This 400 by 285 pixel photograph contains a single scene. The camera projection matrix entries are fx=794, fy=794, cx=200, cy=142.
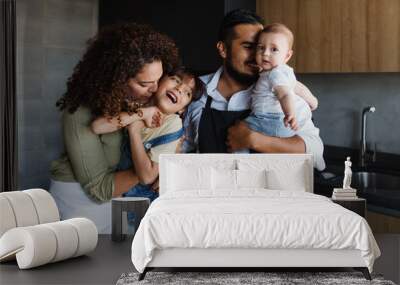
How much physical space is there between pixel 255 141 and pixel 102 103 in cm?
159

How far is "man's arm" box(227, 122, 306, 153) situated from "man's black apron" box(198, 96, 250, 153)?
0.22 ft

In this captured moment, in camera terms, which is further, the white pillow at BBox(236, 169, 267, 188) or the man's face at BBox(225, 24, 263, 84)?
the man's face at BBox(225, 24, 263, 84)

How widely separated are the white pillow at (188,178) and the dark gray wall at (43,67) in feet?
4.42

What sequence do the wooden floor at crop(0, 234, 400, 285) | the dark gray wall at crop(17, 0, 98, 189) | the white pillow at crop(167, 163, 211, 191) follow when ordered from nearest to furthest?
1. the wooden floor at crop(0, 234, 400, 285)
2. the white pillow at crop(167, 163, 211, 191)
3. the dark gray wall at crop(17, 0, 98, 189)

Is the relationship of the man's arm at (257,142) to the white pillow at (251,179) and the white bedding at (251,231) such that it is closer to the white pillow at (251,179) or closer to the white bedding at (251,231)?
the white pillow at (251,179)

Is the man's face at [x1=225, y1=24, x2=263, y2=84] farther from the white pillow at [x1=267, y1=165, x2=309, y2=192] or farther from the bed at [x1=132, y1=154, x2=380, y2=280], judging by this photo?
the bed at [x1=132, y1=154, x2=380, y2=280]

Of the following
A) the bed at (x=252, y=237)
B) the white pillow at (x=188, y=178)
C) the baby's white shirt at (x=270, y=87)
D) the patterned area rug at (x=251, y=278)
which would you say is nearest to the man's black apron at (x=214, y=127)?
the baby's white shirt at (x=270, y=87)

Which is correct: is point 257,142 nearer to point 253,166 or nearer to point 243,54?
point 253,166

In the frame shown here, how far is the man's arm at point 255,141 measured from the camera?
26.3 feet

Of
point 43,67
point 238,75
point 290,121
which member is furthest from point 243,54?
point 43,67

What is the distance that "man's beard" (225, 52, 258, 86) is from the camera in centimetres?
802

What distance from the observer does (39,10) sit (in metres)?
7.95

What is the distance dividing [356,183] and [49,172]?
313 centimetres

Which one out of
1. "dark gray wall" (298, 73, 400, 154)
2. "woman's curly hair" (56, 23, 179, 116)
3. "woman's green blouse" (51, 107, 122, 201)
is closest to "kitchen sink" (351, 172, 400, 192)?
"dark gray wall" (298, 73, 400, 154)
